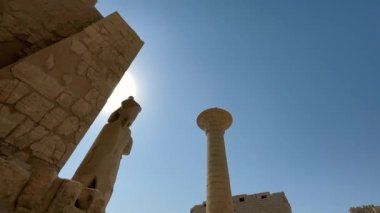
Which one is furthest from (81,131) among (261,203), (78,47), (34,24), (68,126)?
(261,203)

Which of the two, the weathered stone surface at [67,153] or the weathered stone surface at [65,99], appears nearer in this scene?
the weathered stone surface at [67,153]

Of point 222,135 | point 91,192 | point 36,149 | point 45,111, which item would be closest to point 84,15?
point 45,111

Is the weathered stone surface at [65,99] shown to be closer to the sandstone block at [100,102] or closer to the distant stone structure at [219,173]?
the sandstone block at [100,102]

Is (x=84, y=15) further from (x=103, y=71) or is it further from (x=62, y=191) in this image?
(x=62, y=191)

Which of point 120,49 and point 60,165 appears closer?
point 60,165

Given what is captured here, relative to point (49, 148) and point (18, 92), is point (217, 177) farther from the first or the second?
point (18, 92)

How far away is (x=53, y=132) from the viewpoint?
219 centimetres

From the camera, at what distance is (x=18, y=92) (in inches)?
81.0

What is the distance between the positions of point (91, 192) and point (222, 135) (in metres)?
10.2

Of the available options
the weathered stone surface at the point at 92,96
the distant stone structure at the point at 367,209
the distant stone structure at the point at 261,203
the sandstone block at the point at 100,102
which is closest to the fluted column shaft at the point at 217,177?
the sandstone block at the point at 100,102

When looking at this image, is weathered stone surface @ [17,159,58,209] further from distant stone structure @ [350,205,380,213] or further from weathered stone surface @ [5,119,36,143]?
distant stone structure @ [350,205,380,213]

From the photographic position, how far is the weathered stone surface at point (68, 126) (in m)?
2.26

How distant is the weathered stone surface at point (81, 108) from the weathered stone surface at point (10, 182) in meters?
0.73

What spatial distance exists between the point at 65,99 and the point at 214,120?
1036 centimetres
